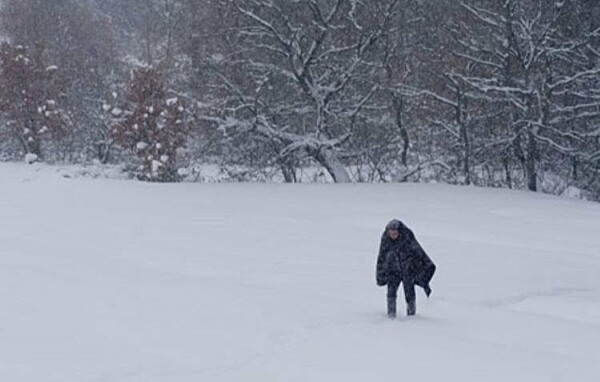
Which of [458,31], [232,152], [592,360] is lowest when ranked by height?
[592,360]

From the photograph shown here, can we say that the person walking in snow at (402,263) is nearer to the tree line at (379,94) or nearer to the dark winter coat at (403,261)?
the dark winter coat at (403,261)

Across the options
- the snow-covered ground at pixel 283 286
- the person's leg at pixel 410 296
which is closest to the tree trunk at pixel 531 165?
the snow-covered ground at pixel 283 286

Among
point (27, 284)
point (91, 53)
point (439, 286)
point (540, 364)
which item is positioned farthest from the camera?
point (91, 53)

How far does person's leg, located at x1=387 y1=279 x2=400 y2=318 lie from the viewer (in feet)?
41.0

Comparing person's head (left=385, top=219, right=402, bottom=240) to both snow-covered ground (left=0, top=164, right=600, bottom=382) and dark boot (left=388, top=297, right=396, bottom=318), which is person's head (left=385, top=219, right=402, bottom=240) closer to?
dark boot (left=388, top=297, right=396, bottom=318)

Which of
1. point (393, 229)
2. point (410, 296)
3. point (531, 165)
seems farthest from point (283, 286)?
point (531, 165)

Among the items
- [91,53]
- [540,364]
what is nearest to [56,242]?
[540,364]

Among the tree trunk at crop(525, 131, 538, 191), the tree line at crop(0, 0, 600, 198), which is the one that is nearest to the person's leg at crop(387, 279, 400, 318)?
the tree line at crop(0, 0, 600, 198)

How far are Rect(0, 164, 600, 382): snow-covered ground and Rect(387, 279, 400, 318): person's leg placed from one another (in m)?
0.16

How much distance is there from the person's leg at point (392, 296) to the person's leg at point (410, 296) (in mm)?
123

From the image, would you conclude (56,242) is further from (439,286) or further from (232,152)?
(232,152)

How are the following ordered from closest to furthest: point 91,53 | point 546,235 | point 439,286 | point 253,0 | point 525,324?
point 525,324
point 439,286
point 546,235
point 253,0
point 91,53

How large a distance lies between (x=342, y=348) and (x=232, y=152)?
20.7 metres

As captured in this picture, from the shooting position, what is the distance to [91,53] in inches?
1818
